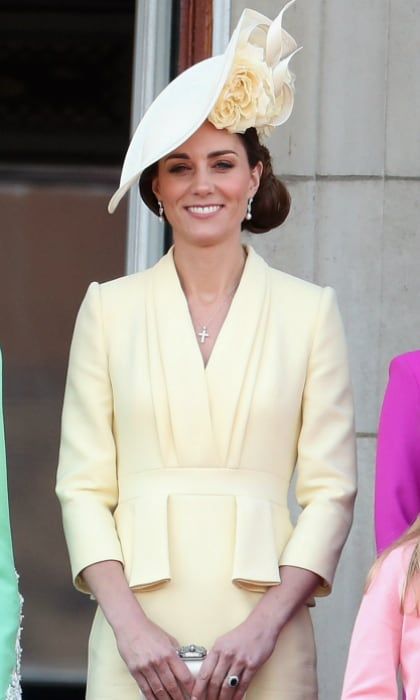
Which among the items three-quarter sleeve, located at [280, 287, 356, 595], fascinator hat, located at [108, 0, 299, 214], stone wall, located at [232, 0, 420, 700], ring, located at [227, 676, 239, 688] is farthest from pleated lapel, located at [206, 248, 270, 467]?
stone wall, located at [232, 0, 420, 700]

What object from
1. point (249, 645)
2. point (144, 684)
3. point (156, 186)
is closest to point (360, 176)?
point (156, 186)

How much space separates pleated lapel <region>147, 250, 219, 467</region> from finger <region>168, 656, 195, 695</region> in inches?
17.3

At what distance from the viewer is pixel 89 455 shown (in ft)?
14.4

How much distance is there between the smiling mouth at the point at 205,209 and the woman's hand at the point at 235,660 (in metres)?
0.88

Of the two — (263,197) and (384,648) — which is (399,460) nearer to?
(384,648)

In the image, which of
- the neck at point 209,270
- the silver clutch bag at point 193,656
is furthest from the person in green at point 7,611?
the neck at point 209,270

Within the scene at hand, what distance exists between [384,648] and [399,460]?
1.76ft

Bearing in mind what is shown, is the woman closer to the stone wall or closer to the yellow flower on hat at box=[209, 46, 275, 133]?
the yellow flower on hat at box=[209, 46, 275, 133]

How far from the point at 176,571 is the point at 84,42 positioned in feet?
13.1

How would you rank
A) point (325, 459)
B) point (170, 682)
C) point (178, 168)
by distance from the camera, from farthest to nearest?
point (178, 168) < point (325, 459) < point (170, 682)

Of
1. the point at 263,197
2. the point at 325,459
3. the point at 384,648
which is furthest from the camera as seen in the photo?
the point at 263,197

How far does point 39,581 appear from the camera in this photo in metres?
7.52

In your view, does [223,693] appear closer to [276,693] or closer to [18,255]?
[276,693]

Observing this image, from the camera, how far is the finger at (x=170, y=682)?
Answer: 4082mm
